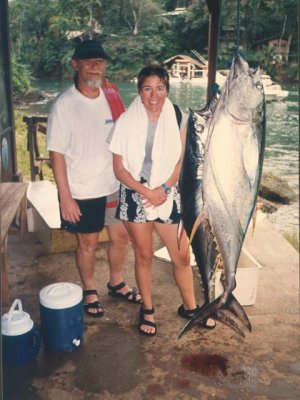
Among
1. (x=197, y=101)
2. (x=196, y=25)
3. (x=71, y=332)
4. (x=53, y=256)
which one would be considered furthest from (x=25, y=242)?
(x=196, y=25)

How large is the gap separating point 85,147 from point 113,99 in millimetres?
371

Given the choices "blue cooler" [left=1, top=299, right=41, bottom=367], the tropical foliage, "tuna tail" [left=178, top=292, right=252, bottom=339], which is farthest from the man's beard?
"tuna tail" [left=178, top=292, right=252, bottom=339]

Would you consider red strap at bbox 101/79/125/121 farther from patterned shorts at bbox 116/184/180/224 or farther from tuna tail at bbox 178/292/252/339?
tuna tail at bbox 178/292/252/339

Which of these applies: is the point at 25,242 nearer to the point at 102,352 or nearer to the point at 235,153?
the point at 102,352

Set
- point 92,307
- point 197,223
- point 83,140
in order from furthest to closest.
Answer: point 92,307 → point 83,140 → point 197,223

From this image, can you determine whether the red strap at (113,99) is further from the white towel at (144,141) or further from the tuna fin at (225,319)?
the tuna fin at (225,319)

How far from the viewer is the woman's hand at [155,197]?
2.69 m

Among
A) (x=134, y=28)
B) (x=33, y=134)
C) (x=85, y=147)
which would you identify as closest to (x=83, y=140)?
(x=85, y=147)

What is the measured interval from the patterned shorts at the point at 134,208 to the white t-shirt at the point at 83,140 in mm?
244

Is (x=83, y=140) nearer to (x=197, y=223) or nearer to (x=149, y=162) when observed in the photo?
(x=149, y=162)

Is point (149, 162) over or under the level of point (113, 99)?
under

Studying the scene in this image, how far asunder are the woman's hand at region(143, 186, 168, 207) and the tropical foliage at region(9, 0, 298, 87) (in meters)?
1.31

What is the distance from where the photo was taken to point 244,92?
5.98ft

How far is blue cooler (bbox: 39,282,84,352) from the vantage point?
2713mm
